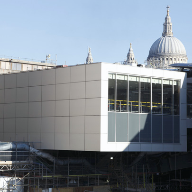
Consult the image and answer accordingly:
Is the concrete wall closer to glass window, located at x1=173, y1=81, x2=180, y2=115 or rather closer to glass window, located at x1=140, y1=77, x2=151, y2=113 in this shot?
glass window, located at x1=140, y1=77, x2=151, y2=113

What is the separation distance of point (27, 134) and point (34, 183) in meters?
5.44

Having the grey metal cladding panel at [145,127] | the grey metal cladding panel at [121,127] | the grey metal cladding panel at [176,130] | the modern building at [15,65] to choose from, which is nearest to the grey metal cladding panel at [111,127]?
the grey metal cladding panel at [121,127]

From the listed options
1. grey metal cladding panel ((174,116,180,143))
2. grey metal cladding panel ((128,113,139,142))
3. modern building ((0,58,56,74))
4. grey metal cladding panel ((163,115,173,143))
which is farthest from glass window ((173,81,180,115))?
modern building ((0,58,56,74))

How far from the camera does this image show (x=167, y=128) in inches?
1679

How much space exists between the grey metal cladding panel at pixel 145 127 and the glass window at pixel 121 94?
2.11 metres

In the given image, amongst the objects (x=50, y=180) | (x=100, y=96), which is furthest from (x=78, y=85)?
(x=50, y=180)

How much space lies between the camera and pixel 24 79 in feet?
147

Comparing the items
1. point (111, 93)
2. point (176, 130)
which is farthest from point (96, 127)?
point (176, 130)

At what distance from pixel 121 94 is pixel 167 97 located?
5.27 meters

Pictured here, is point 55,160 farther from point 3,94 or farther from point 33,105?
point 3,94

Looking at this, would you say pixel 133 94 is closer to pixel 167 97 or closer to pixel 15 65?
pixel 167 97

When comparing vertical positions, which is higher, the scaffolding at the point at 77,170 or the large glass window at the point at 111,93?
the large glass window at the point at 111,93

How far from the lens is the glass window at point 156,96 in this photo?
1645 inches

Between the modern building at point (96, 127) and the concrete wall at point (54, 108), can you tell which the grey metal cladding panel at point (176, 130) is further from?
the concrete wall at point (54, 108)
